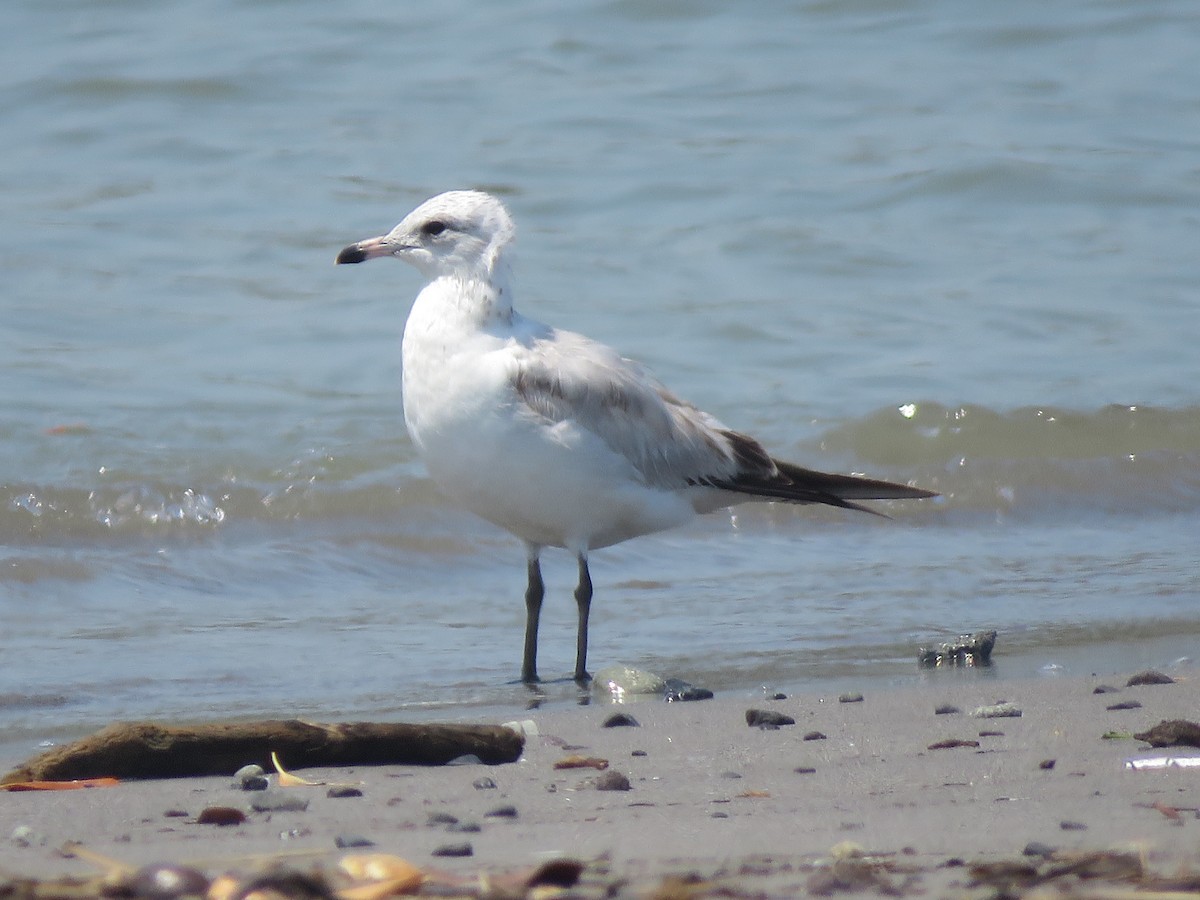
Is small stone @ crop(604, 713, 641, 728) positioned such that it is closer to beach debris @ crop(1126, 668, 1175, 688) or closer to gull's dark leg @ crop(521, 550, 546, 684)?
gull's dark leg @ crop(521, 550, 546, 684)

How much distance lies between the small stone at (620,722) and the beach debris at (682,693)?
0.35 metres

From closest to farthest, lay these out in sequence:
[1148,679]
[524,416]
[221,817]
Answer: [221,817]
[1148,679]
[524,416]

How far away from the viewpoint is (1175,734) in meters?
3.41

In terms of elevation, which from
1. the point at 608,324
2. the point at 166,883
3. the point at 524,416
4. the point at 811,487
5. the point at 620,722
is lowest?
the point at 620,722

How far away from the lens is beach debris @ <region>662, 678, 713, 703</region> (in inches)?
174

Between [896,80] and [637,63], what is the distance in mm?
1989

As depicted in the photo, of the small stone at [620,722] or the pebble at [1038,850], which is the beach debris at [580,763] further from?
the pebble at [1038,850]

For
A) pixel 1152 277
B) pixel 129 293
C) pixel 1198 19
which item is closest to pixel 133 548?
pixel 129 293

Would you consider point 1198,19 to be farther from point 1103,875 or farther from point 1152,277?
point 1103,875

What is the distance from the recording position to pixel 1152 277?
10.8m

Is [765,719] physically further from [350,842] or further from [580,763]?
[350,842]

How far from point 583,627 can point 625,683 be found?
21.9 inches

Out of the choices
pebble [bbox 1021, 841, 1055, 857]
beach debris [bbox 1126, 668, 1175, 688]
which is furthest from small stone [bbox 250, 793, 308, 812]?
beach debris [bbox 1126, 668, 1175, 688]

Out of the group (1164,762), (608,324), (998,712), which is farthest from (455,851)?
(608,324)
